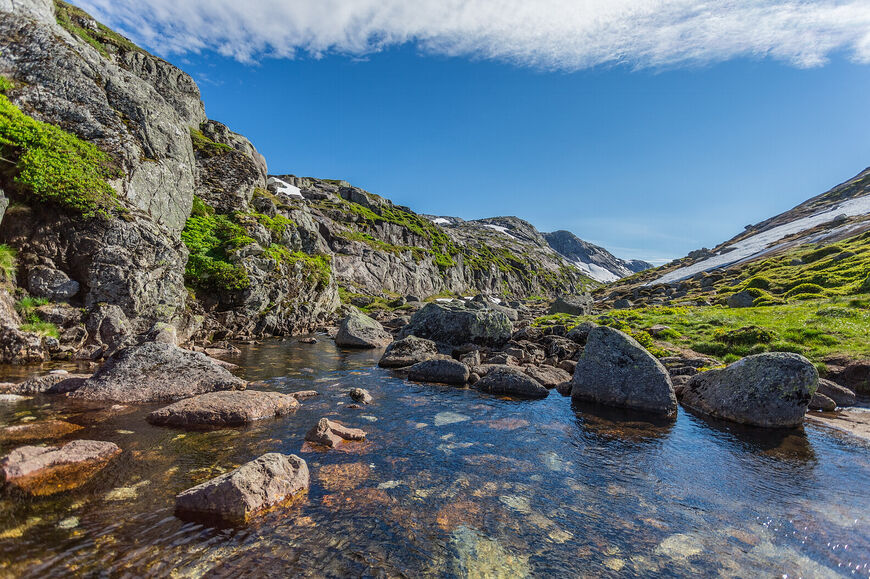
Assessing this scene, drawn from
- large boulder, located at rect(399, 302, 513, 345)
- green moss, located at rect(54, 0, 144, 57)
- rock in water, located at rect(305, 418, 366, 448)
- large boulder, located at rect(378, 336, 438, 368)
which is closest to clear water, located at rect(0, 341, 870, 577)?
rock in water, located at rect(305, 418, 366, 448)

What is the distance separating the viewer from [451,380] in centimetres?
2112

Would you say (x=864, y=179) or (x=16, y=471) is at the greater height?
(x=864, y=179)

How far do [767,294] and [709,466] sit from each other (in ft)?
179

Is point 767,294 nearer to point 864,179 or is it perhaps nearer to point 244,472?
point 244,472

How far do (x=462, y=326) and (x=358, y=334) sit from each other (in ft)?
33.3

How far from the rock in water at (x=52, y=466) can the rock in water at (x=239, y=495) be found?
2872 millimetres

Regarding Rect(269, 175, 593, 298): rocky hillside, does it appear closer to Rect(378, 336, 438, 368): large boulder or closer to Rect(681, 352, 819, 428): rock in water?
Rect(378, 336, 438, 368): large boulder

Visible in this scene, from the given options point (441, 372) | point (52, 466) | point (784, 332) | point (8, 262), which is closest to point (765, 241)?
point (784, 332)

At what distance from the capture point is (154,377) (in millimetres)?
14852

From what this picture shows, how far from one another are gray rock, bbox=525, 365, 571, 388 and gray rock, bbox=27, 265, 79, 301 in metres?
26.2

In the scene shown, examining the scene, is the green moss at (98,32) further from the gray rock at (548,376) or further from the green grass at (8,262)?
the gray rock at (548,376)

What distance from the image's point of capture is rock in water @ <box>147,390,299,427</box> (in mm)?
12172

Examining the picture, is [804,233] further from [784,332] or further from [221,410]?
[221,410]

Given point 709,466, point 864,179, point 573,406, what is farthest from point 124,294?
point 864,179
